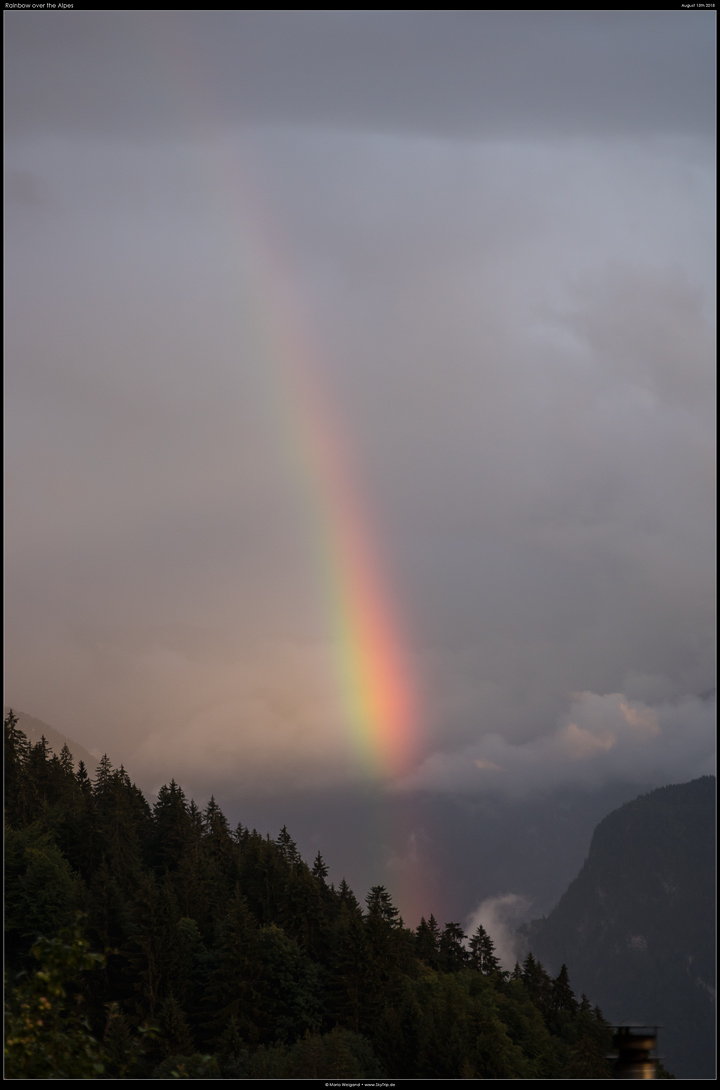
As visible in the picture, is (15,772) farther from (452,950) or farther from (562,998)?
(562,998)

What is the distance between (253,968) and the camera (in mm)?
110375

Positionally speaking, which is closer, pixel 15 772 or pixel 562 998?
pixel 15 772

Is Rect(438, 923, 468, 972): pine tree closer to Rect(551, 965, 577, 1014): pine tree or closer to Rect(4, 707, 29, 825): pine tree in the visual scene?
Rect(551, 965, 577, 1014): pine tree

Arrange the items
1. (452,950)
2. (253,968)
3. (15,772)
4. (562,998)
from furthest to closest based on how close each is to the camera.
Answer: (452,950) < (562,998) < (15,772) < (253,968)

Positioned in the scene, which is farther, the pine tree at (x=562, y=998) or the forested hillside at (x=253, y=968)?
the pine tree at (x=562, y=998)

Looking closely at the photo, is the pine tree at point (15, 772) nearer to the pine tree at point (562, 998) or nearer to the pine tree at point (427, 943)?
the pine tree at point (427, 943)

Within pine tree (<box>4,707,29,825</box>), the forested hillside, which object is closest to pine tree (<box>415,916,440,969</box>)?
the forested hillside

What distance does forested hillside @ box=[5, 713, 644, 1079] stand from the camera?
99.7 metres

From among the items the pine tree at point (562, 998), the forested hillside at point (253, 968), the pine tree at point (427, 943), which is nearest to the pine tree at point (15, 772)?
the forested hillside at point (253, 968)

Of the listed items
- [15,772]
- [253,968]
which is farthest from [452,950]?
[15,772]

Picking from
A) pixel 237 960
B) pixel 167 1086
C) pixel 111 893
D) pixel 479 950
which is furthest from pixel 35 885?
pixel 167 1086

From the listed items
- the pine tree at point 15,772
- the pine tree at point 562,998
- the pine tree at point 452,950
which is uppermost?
the pine tree at point 15,772

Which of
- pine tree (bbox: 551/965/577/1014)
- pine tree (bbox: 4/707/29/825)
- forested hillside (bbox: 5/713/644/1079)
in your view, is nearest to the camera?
forested hillside (bbox: 5/713/644/1079)

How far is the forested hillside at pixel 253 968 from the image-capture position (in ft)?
327
